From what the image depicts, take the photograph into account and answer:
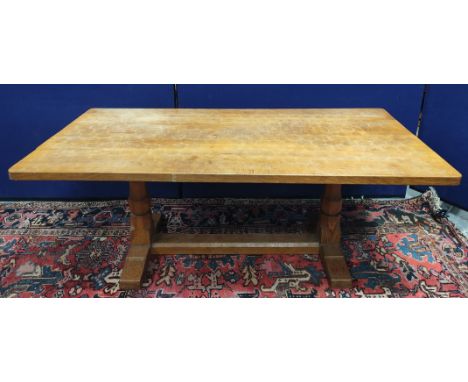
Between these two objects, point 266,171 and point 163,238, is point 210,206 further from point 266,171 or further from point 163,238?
point 266,171

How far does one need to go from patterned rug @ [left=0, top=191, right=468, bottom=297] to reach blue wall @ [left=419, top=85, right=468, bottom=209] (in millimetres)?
204

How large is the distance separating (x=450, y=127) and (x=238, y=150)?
1.73m

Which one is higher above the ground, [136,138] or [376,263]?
[136,138]

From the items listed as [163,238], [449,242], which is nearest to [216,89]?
[163,238]

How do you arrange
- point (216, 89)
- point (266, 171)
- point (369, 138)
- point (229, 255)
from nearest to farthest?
point (266, 171) → point (369, 138) → point (229, 255) → point (216, 89)

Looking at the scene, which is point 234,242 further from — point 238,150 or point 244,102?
point 244,102

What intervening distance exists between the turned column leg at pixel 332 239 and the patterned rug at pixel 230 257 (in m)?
0.06

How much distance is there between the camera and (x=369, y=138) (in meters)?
1.78

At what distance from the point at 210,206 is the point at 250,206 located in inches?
11.7

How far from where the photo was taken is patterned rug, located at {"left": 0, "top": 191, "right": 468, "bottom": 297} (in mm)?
1954

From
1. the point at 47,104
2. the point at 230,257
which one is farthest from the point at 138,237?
the point at 47,104

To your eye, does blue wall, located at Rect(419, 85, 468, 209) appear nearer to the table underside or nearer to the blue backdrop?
the blue backdrop

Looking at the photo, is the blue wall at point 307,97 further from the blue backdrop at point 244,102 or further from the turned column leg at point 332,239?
the turned column leg at point 332,239

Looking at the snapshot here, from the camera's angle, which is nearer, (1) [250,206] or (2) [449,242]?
(2) [449,242]
